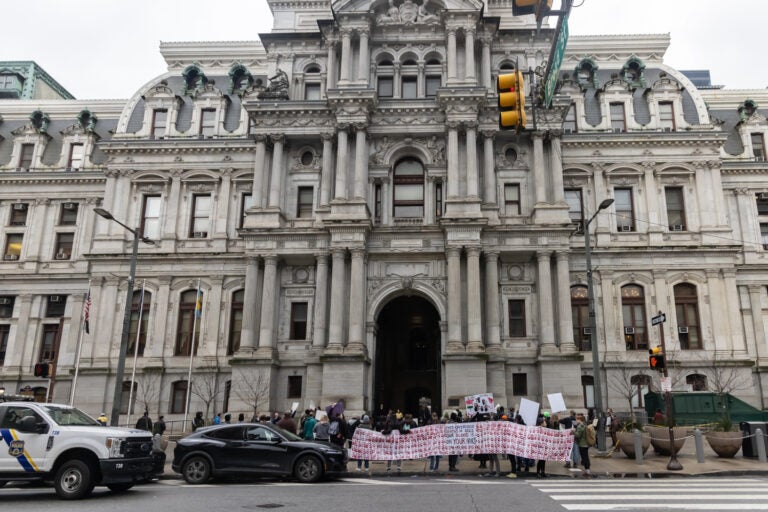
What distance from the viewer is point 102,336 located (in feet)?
131

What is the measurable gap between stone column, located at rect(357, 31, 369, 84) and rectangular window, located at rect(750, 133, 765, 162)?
2952 centimetres

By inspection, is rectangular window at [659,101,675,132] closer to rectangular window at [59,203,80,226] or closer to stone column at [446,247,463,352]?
stone column at [446,247,463,352]

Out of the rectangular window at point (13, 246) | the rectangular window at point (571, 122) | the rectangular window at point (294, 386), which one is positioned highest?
the rectangular window at point (571, 122)

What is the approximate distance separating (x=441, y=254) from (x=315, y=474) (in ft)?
63.7

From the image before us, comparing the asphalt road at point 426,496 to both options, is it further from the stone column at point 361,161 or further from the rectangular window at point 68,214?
the rectangular window at point 68,214

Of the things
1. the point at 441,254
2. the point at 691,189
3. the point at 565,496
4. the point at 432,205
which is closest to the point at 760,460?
the point at 565,496

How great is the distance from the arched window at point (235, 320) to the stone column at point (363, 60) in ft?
51.3

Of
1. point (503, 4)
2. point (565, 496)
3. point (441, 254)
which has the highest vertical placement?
point (503, 4)

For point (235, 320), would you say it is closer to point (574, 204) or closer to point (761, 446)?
point (574, 204)

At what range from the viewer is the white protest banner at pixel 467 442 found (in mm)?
19734

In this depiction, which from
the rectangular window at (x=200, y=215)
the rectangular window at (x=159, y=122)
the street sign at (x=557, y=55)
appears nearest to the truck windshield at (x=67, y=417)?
the street sign at (x=557, y=55)

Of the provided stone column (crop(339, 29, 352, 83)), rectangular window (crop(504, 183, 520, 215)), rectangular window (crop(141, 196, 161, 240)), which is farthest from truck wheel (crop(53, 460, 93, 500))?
rectangular window (crop(141, 196, 161, 240))

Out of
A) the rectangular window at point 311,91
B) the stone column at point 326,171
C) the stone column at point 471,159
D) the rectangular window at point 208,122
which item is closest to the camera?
the stone column at point 471,159

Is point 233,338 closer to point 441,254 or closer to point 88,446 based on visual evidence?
point 441,254
